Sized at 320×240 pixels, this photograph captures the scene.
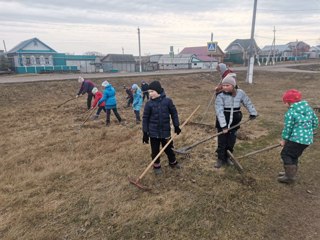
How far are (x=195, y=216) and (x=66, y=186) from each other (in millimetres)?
2401

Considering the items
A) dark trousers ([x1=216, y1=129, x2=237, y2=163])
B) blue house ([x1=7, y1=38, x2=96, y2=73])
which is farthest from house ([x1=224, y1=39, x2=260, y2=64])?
dark trousers ([x1=216, y1=129, x2=237, y2=163])

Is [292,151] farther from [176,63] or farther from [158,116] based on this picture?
[176,63]

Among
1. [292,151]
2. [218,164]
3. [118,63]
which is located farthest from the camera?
[118,63]

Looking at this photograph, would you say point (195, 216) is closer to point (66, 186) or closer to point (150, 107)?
point (150, 107)

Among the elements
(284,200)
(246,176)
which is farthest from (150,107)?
(284,200)

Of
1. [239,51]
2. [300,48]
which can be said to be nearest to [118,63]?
[239,51]

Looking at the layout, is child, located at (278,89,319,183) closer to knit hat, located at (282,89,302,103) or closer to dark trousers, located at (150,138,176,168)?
knit hat, located at (282,89,302,103)

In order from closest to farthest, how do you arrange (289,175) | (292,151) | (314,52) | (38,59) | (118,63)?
(292,151) → (289,175) → (38,59) → (118,63) → (314,52)

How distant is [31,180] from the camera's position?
4.71 meters

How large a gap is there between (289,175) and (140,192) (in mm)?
2573

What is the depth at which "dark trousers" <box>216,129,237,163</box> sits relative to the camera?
15.8 feet

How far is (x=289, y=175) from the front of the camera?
4.28m

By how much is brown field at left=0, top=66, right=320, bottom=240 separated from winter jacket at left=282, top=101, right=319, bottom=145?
36.3 inches

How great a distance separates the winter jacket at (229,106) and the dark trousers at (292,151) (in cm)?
82
